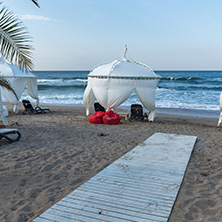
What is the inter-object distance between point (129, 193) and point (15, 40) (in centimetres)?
354

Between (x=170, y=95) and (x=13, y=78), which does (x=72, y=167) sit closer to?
(x=13, y=78)

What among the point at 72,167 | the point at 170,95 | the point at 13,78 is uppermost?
the point at 13,78

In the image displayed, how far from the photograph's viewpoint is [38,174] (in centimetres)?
364

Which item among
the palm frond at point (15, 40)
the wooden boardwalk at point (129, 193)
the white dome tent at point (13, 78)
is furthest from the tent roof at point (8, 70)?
the wooden boardwalk at point (129, 193)

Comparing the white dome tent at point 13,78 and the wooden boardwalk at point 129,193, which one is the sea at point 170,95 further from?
the wooden boardwalk at point 129,193

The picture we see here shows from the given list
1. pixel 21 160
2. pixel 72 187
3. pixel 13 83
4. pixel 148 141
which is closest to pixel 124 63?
pixel 148 141

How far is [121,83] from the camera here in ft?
27.0

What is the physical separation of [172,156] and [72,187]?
2148mm

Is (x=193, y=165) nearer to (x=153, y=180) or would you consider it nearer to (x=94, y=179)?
(x=153, y=180)

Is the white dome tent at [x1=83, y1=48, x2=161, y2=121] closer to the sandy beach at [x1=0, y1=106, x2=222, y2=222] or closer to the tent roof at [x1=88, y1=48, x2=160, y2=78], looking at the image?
the tent roof at [x1=88, y1=48, x2=160, y2=78]

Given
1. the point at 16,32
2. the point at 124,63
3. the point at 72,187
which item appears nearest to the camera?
the point at 72,187

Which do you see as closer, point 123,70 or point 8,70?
point 123,70

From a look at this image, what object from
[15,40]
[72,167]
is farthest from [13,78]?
[72,167]

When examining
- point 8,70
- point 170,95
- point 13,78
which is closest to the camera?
point 13,78
